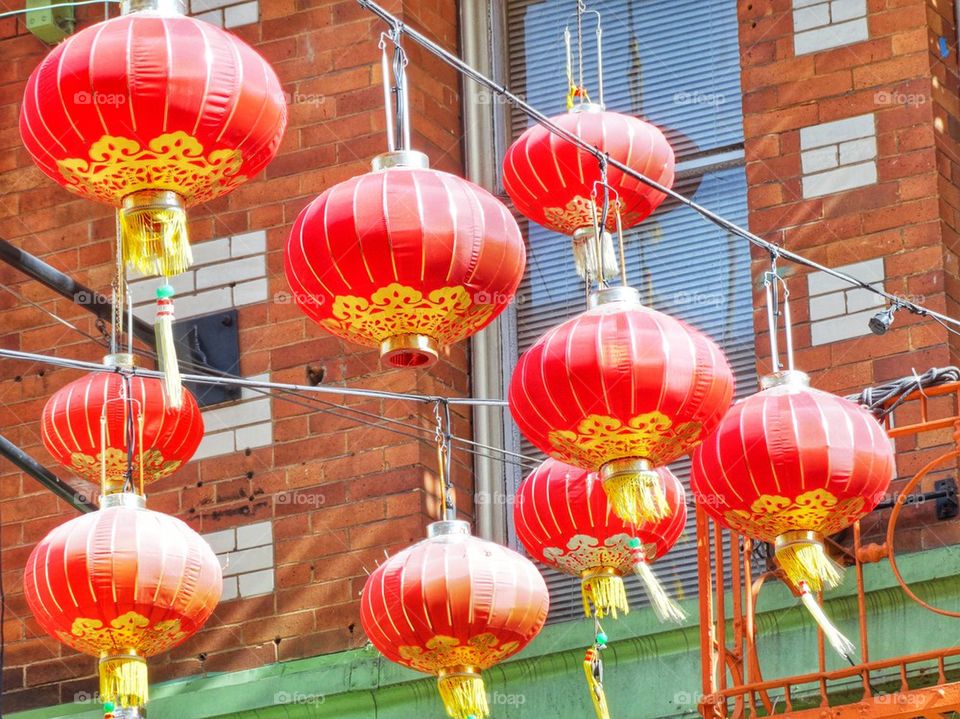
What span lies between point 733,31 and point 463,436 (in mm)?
2094

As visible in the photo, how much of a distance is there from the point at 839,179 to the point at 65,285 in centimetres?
315

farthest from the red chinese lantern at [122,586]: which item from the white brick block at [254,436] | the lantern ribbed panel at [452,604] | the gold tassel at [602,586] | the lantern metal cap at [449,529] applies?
the white brick block at [254,436]

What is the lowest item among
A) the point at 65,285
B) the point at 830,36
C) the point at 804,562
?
the point at 804,562

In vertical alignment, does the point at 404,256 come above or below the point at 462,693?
above

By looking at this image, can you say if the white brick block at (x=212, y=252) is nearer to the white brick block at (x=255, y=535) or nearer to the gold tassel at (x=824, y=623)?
the white brick block at (x=255, y=535)

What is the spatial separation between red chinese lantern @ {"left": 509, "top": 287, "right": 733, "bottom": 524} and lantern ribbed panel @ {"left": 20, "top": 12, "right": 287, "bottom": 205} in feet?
3.51

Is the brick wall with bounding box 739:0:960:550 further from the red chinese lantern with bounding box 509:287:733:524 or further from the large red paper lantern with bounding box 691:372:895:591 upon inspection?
the red chinese lantern with bounding box 509:287:733:524

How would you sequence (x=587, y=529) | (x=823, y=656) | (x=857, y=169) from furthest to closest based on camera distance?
(x=857, y=169) → (x=587, y=529) → (x=823, y=656)

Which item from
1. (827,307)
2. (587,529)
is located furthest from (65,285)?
(827,307)

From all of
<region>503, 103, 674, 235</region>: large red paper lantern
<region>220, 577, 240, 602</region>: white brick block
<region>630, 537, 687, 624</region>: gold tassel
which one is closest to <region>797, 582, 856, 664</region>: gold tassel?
<region>630, 537, 687, 624</region>: gold tassel

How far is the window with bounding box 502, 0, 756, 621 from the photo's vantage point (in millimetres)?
10375

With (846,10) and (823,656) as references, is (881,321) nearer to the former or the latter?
(823,656)

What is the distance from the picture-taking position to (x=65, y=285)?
32.2 feet

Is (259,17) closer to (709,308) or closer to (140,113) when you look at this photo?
(709,308)
